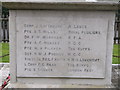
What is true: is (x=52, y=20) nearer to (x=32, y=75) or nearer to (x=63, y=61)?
(x=63, y=61)

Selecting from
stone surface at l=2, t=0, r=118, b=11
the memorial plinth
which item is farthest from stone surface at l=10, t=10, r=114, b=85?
stone surface at l=2, t=0, r=118, b=11

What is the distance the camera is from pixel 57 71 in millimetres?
2908

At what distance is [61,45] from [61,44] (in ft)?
0.05

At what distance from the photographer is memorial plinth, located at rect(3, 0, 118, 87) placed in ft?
9.16

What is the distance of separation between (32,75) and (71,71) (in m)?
0.60

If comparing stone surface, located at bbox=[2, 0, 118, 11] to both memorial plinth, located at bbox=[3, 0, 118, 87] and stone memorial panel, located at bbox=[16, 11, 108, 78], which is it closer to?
memorial plinth, located at bbox=[3, 0, 118, 87]

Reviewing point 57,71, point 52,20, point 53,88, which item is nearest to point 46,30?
point 52,20

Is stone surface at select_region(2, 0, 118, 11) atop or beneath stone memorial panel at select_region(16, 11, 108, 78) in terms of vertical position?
atop

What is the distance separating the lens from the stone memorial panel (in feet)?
9.20

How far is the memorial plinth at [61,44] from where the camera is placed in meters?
2.79

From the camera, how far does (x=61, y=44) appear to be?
2852 millimetres

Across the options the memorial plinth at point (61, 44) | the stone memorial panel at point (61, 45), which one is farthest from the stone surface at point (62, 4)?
the stone memorial panel at point (61, 45)

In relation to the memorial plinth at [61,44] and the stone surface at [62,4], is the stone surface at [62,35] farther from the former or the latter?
Answer: the stone surface at [62,4]

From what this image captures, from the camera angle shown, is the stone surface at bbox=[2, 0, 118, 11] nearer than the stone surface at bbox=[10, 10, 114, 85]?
Yes
